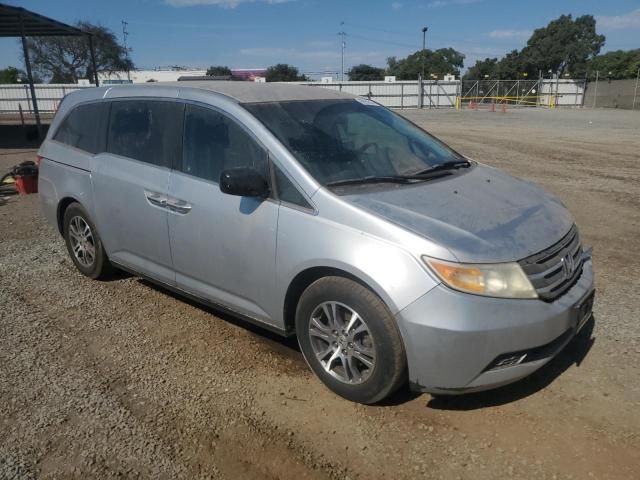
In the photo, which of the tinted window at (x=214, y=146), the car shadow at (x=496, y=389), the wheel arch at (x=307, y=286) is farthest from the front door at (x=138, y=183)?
the wheel arch at (x=307, y=286)

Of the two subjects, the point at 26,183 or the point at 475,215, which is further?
the point at 26,183

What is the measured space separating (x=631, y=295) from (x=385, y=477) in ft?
10.1

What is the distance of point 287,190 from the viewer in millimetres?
3123

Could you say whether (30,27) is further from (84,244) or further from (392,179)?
(392,179)

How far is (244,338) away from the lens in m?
3.86

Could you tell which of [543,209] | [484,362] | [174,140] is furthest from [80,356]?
[543,209]

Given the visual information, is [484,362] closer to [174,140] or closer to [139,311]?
[174,140]

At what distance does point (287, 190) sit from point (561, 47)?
10435 cm

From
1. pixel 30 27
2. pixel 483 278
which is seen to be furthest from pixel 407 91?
pixel 483 278

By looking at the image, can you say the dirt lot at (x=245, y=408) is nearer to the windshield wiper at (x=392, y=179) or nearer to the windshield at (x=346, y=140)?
the windshield wiper at (x=392, y=179)

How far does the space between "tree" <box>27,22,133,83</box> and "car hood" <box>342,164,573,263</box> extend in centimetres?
6043

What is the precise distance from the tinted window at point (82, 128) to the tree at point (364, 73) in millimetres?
95313

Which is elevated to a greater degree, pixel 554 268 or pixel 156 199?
pixel 156 199

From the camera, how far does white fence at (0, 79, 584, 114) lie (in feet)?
131
